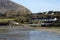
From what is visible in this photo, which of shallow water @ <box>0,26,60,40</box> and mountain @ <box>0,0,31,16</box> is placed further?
mountain @ <box>0,0,31,16</box>

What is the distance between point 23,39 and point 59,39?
4.11 metres

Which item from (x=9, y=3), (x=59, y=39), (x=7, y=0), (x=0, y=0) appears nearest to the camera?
(x=59, y=39)

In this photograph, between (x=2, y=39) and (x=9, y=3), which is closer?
(x=2, y=39)

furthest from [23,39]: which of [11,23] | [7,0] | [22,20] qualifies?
[7,0]

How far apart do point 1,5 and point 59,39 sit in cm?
14006

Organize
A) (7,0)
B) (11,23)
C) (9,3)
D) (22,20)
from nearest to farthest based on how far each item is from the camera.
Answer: (11,23) < (22,20) < (9,3) < (7,0)

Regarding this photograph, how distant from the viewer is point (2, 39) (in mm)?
28031

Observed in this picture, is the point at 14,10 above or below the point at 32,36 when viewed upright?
below

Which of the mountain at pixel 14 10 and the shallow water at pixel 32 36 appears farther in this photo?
the mountain at pixel 14 10

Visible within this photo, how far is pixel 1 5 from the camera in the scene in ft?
543

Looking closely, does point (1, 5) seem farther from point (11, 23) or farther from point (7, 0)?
point (11, 23)

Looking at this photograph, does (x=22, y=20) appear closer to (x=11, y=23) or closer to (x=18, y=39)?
(x=11, y=23)

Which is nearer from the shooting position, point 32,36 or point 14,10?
point 32,36

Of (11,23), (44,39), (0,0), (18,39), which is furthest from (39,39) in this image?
(0,0)
